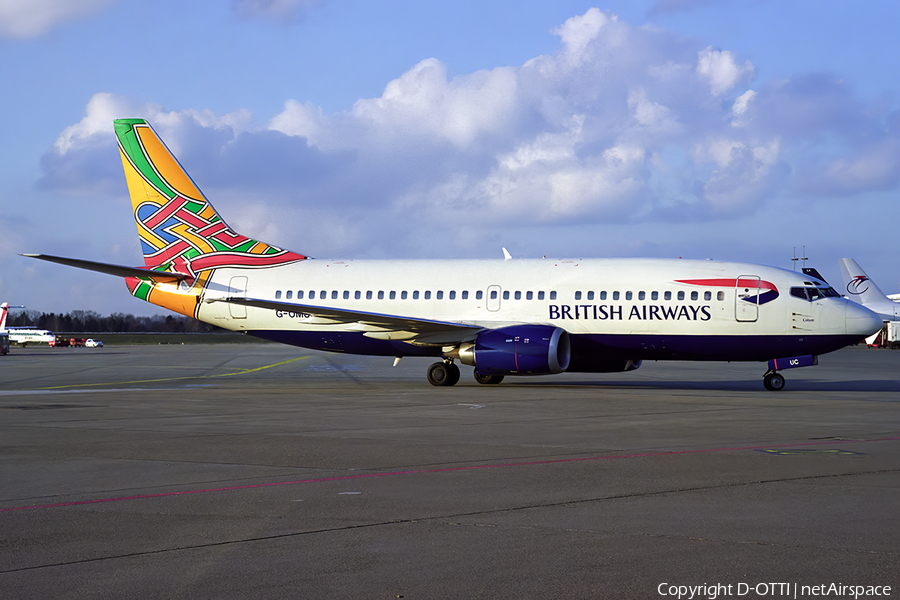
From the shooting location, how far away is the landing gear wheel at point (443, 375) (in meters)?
24.9

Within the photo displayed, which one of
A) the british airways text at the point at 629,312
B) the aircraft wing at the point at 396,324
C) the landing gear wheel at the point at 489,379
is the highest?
the british airways text at the point at 629,312

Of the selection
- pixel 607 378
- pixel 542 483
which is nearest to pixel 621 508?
pixel 542 483

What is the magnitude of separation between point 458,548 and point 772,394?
17.4 m

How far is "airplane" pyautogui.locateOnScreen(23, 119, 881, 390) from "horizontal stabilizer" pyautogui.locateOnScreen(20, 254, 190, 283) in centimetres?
6

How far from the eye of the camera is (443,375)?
2494 centimetres

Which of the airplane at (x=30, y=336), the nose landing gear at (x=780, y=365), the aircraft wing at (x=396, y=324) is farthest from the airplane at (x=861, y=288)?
the airplane at (x=30, y=336)

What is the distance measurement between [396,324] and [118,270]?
8851mm

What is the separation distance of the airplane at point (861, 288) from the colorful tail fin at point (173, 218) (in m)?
69.9

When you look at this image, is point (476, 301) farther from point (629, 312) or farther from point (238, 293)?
point (238, 293)

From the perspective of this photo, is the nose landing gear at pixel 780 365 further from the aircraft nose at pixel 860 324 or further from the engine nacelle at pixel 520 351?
the engine nacelle at pixel 520 351

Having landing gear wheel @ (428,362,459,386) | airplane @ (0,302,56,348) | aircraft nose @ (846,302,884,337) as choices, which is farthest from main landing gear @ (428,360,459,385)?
airplane @ (0,302,56,348)

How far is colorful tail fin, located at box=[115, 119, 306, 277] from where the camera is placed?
28.1 metres

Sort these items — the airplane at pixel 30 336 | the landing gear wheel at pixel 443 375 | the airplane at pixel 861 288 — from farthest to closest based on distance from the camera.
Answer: the airplane at pixel 30 336 → the airplane at pixel 861 288 → the landing gear wheel at pixel 443 375

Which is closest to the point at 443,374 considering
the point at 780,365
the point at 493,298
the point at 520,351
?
the point at 493,298
